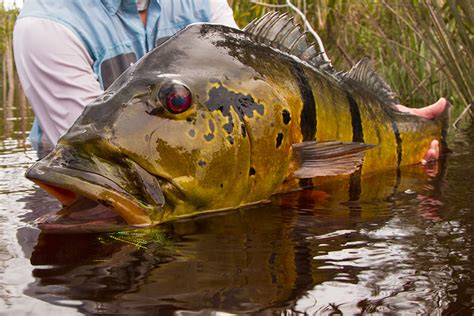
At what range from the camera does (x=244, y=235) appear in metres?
1.96

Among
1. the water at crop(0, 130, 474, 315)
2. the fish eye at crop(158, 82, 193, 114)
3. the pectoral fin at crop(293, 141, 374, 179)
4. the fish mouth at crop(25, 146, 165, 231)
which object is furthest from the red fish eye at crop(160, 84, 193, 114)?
the pectoral fin at crop(293, 141, 374, 179)

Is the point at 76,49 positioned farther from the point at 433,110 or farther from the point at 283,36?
the point at 433,110

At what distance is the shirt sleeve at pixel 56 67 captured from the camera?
129 inches

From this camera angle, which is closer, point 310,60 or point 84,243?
point 84,243

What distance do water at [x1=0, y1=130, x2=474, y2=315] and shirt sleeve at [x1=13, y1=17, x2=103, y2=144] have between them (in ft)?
2.98

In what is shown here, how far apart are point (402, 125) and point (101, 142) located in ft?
5.86

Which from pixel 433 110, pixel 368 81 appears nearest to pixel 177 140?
pixel 368 81

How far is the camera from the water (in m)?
1.36

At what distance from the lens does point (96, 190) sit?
1.83 metres

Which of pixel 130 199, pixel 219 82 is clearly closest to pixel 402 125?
pixel 219 82

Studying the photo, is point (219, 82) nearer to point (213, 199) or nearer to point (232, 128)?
point (232, 128)

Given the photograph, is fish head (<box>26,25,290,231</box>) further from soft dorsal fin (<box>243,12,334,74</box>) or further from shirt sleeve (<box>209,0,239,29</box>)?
shirt sleeve (<box>209,0,239,29</box>)

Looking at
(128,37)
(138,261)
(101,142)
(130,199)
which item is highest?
(128,37)

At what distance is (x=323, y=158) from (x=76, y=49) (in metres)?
1.64
